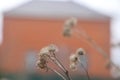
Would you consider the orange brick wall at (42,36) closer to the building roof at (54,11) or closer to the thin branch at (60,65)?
the building roof at (54,11)

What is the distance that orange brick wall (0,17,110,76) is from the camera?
737 inches

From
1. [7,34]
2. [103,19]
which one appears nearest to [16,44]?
[7,34]

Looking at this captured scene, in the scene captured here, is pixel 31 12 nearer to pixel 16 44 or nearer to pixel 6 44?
pixel 16 44

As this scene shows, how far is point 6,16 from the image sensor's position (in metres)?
20.4

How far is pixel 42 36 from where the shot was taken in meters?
20.3

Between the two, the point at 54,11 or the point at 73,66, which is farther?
the point at 54,11

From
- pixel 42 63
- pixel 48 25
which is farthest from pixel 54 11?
pixel 42 63

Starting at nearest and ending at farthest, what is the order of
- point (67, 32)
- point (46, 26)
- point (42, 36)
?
point (67, 32)
point (42, 36)
point (46, 26)

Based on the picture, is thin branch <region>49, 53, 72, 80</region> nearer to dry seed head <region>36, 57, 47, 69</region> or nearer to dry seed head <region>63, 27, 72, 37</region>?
dry seed head <region>36, 57, 47, 69</region>

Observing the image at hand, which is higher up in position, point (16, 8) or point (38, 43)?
point (16, 8)

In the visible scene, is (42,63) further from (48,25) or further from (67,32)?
(48,25)

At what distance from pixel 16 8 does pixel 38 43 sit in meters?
2.14

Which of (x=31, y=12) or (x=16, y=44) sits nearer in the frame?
(x=16, y=44)

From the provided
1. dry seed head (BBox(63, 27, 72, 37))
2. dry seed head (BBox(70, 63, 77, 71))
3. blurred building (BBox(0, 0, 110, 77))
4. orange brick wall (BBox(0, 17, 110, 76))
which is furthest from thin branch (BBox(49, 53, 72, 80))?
blurred building (BBox(0, 0, 110, 77))
